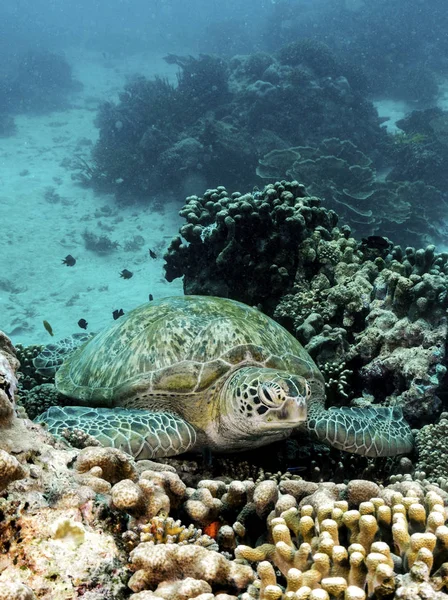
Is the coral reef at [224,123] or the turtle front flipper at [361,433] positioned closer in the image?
the turtle front flipper at [361,433]

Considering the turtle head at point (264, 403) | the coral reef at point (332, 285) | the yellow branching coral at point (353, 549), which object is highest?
the coral reef at point (332, 285)

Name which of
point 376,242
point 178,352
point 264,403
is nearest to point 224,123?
point 376,242

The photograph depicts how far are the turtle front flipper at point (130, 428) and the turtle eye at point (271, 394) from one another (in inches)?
27.1

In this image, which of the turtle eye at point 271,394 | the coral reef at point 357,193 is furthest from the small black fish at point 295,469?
the coral reef at point 357,193

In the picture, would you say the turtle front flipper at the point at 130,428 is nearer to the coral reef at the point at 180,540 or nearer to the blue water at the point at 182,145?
the coral reef at the point at 180,540

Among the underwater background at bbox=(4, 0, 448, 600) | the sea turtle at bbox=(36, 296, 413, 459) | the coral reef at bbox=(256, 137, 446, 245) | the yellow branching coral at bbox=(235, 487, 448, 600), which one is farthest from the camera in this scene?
the coral reef at bbox=(256, 137, 446, 245)

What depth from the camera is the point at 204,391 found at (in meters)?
3.30

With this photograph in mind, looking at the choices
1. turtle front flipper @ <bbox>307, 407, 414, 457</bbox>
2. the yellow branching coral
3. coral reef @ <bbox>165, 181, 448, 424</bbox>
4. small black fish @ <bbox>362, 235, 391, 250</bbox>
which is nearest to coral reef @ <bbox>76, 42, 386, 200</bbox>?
coral reef @ <bbox>165, 181, 448, 424</bbox>

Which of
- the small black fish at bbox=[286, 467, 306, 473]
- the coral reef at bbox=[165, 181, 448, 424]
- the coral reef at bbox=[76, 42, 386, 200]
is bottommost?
the small black fish at bbox=[286, 467, 306, 473]

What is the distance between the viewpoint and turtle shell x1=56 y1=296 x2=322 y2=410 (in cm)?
331

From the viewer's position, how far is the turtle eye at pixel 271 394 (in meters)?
2.71

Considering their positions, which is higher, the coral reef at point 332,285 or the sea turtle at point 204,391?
the coral reef at point 332,285

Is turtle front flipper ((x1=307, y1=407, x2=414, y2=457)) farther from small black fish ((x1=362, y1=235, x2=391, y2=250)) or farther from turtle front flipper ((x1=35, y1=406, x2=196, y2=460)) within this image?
small black fish ((x1=362, y1=235, x2=391, y2=250))

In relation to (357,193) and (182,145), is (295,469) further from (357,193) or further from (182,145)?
(182,145)
